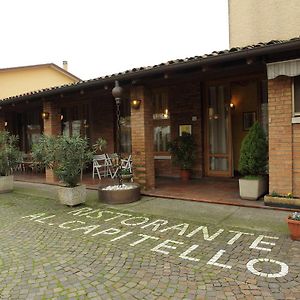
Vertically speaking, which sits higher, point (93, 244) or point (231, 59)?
point (231, 59)

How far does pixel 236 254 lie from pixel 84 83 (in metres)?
5.69

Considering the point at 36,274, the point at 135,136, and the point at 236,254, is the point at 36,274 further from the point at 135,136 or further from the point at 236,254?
the point at 135,136

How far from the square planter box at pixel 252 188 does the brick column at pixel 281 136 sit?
0.46 m

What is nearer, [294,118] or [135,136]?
[294,118]

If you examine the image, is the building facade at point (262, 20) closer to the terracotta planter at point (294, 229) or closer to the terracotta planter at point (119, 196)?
the terracotta planter at point (119, 196)

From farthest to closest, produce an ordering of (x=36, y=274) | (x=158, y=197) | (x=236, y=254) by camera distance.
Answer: (x=158, y=197)
(x=236, y=254)
(x=36, y=274)

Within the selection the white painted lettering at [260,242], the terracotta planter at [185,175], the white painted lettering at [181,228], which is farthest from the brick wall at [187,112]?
the white painted lettering at [260,242]

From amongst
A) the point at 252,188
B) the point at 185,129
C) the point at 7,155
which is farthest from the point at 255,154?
the point at 7,155

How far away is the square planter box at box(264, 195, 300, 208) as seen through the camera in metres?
5.47

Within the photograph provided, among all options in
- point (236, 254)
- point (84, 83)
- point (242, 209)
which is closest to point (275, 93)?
point (242, 209)

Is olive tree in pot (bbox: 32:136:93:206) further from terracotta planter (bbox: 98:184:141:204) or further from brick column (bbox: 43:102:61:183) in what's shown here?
brick column (bbox: 43:102:61:183)

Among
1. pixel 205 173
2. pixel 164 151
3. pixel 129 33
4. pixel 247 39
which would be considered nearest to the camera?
pixel 205 173

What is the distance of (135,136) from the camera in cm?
762

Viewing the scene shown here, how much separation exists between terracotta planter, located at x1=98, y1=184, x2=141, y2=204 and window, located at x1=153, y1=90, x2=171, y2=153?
3480 millimetres
